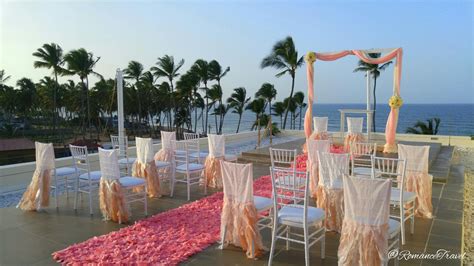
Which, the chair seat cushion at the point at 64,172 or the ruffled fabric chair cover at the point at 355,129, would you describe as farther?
the ruffled fabric chair cover at the point at 355,129

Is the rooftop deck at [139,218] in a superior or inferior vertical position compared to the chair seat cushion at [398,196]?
inferior

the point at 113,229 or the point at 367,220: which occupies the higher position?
the point at 367,220

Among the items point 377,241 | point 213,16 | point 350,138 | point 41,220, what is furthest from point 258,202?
point 350,138

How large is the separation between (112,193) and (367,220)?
10.3 feet

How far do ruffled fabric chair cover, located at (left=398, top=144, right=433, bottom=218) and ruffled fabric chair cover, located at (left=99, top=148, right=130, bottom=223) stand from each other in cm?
373

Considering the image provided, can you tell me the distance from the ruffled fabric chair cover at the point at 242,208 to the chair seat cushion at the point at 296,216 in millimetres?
313

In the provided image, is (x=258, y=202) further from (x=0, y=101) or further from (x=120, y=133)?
(x=0, y=101)

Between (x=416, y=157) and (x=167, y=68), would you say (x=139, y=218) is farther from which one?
(x=167, y=68)

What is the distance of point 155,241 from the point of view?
3816mm

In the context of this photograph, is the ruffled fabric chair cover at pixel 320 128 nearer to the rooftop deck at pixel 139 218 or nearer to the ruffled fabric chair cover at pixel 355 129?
the ruffled fabric chair cover at pixel 355 129

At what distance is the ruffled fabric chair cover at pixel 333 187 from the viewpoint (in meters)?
Answer: 4.00

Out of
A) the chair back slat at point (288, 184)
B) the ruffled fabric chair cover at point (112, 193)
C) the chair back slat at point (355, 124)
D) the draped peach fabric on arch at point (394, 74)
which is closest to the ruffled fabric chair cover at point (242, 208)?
the chair back slat at point (288, 184)

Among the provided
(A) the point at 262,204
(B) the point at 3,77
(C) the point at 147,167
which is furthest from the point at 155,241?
(B) the point at 3,77

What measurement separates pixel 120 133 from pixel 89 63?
614 inches
